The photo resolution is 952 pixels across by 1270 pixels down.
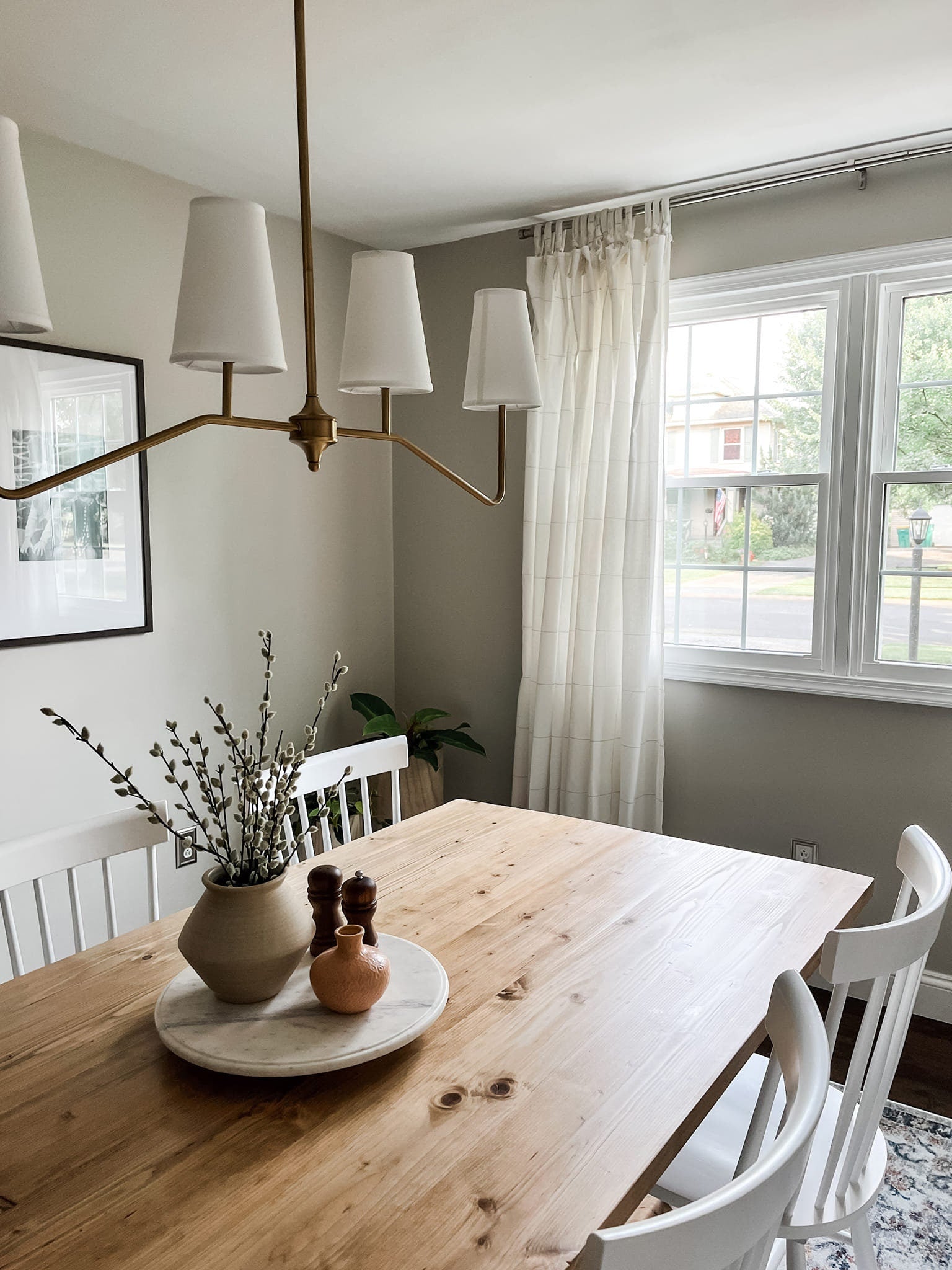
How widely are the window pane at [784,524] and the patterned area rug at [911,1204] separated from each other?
Result: 5.47 feet

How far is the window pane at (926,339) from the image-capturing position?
2.97 m

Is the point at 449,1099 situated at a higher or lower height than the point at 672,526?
lower

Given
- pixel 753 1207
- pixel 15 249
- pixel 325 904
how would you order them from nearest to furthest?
1. pixel 753 1207
2. pixel 15 249
3. pixel 325 904

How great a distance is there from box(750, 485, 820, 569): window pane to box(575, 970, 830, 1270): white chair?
2440mm

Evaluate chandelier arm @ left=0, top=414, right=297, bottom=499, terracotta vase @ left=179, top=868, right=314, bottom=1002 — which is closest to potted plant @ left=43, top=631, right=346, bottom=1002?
terracotta vase @ left=179, top=868, right=314, bottom=1002

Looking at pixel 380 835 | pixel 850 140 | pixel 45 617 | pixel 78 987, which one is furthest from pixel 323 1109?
pixel 850 140

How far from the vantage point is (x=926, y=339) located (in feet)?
9.82

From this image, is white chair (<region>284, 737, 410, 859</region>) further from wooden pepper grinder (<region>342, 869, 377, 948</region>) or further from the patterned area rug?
the patterned area rug

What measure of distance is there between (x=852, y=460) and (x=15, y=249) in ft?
8.59

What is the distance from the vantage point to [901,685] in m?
3.00

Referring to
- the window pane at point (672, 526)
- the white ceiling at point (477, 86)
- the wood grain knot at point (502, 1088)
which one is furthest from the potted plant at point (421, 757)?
the wood grain knot at point (502, 1088)

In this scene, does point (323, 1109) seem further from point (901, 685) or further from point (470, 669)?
point (470, 669)

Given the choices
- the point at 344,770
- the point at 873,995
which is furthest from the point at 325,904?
the point at 873,995

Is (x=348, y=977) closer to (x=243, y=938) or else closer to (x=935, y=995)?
(x=243, y=938)
